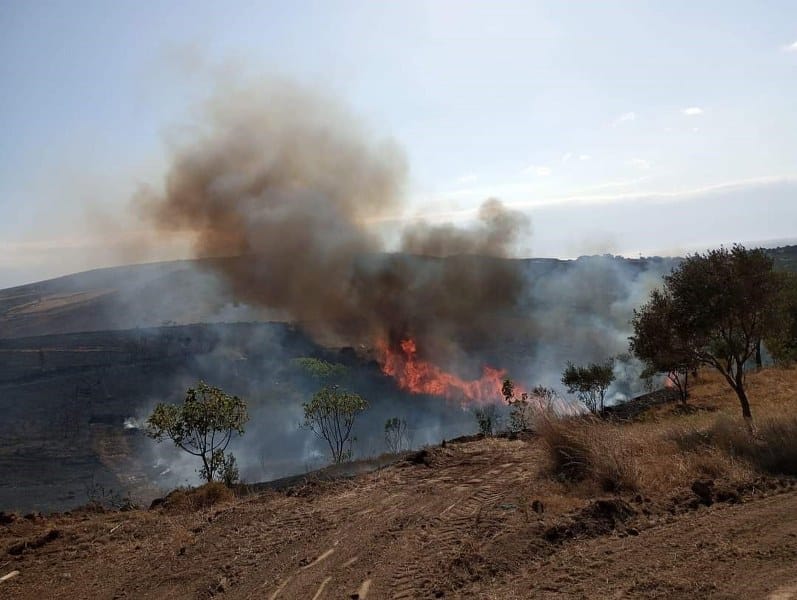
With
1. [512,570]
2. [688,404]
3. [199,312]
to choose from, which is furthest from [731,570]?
[199,312]

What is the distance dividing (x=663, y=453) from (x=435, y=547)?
504cm

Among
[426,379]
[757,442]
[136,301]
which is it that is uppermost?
[136,301]

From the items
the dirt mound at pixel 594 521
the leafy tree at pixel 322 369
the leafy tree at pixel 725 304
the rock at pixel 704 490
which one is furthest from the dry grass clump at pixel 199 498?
the leafy tree at pixel 322 369

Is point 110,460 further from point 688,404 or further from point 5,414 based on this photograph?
point 688,404

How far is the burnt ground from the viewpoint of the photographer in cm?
537

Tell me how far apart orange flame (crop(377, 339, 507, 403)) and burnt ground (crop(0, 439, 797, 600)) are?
4062 cm

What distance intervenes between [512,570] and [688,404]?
18.7 meters

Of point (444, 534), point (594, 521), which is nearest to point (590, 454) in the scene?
point (594, 521)

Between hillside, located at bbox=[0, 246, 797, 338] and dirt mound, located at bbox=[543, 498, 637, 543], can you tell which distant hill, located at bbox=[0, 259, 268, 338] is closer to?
hillside, located at bbox=[0, 246, 797, 338]

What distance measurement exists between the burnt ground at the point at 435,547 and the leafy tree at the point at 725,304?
7.08 m

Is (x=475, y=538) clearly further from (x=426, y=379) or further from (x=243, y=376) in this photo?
(x=243, y=376)

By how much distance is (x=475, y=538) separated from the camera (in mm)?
7035

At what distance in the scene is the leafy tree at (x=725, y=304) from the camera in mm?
13766

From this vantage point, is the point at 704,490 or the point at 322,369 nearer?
the point at 704,490
